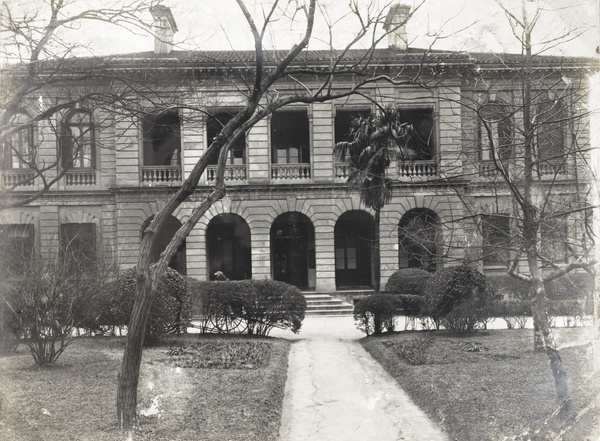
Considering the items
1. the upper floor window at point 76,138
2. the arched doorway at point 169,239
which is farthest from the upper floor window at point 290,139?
the upper floor window at point 76,138

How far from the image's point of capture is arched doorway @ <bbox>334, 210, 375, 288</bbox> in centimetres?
2792

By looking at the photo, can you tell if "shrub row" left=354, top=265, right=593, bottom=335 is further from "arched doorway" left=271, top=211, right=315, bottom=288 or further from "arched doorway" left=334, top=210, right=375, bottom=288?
"arched doorway" left=271, top=211, right=315, bottom=288

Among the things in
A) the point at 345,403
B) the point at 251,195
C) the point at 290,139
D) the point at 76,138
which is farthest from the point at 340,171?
the point at 345,403

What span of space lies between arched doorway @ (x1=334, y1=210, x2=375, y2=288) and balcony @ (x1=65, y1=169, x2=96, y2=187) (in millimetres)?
12083

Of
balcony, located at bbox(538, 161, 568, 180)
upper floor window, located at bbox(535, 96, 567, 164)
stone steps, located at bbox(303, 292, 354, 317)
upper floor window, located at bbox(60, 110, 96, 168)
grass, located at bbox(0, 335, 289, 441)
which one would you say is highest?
upper floor window, located at bbox(60, 110, 96, 168)


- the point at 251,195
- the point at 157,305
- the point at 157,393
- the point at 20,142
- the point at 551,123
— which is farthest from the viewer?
the point at 251,195

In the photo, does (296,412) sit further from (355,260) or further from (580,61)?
(355,260)

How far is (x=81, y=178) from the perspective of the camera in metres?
26.3

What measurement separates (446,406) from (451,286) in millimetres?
6343

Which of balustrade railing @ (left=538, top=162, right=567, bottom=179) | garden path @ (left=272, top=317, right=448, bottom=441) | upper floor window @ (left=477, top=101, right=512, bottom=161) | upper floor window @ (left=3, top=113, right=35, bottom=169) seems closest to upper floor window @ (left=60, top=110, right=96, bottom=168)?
upper floor window @ (left=3, top=113, right=35, bottom=169)

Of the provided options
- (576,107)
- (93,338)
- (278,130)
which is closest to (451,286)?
(576,107)

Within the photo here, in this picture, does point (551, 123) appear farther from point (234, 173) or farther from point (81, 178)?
point (81, 178)

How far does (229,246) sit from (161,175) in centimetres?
474

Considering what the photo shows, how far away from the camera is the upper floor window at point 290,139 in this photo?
89.9 ft
